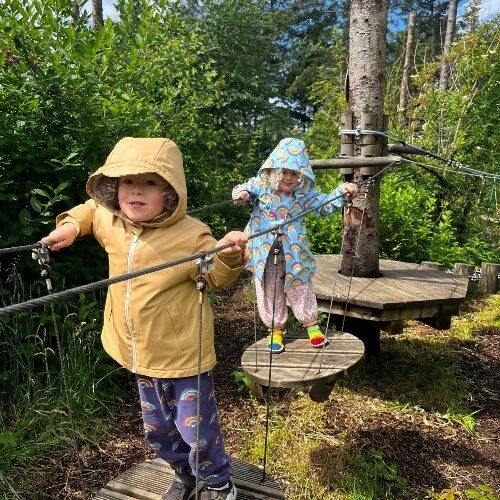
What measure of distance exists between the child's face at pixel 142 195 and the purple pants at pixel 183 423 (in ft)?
1.85

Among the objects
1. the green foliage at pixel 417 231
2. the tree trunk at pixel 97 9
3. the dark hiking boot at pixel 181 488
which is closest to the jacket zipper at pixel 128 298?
the dark hiking boot at pixel 181 488

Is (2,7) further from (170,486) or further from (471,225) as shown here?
(471,225)

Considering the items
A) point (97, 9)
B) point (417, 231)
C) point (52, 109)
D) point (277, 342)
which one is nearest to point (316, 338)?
point (277, 342)

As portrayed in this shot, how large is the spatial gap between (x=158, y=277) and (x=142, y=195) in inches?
10.6

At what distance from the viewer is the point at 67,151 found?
3283mm

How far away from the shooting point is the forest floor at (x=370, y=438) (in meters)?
2.86

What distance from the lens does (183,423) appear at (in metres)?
1.80

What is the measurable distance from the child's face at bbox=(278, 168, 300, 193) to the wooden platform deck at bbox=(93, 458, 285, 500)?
4.70ft

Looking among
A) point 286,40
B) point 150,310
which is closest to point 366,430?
point 150,310

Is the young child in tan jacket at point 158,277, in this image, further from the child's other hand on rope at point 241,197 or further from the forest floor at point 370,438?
the forest floor at point 370,438

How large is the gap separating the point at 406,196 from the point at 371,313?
135 inches

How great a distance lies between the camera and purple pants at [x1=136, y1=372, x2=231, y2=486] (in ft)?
5.88

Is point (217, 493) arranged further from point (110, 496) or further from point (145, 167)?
point (145, 167)

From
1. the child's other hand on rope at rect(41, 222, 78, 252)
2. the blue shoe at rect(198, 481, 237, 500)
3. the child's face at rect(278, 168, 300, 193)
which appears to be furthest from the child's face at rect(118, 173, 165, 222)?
the child's face at rect(278, 168, 300, 193)
